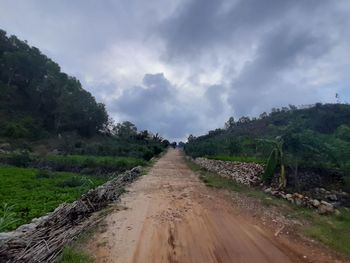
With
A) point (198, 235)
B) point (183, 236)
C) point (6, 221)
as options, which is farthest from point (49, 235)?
point (198, 235)

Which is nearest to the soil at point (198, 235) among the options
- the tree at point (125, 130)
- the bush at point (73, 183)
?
the bush at point (73, 183)

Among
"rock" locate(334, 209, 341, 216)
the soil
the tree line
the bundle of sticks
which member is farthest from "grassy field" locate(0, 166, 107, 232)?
the tree line

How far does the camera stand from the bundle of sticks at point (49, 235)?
694 cm

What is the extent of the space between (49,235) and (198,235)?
3.74 m

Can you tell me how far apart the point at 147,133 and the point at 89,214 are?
253 ft

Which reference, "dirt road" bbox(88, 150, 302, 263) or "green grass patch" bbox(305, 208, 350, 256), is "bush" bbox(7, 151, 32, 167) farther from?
"green grass patch" bbox(305, 208, 350, 256)

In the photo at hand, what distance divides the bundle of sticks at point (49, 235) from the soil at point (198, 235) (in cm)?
63

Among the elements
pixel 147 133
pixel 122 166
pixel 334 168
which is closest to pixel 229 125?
pixel 147 133

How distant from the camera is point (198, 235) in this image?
8.66 meters

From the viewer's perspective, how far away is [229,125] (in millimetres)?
87438

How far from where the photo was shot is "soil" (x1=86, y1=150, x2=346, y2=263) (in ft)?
23.7

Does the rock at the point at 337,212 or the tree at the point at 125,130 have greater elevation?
the tree at the point at 125,130

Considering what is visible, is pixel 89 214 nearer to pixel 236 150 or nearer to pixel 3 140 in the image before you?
pixel 236 150

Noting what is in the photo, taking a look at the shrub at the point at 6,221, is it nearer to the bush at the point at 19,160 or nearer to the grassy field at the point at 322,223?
the grassy field at the point at 322,223
